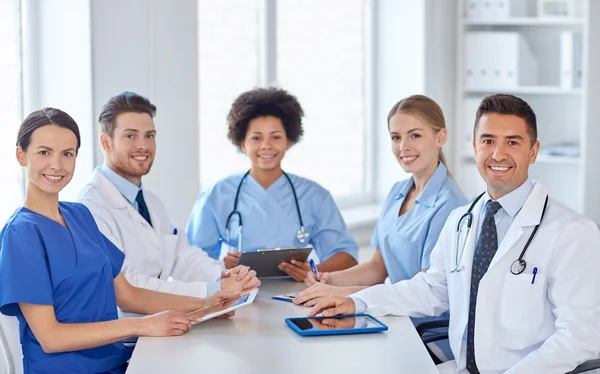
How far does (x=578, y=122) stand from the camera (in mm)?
4645

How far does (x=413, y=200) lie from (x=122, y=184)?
3.06 feet

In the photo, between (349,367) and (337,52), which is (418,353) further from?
(337,52)

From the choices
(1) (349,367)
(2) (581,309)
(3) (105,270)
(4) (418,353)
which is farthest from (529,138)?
(3) (105,270)

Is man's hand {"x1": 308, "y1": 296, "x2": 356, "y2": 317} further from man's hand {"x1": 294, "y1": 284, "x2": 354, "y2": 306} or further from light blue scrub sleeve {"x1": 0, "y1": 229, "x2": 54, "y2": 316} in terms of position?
light blue scrub sleeve {"x1": 0, "y1": 229, "x2": 54, "y2": 316}

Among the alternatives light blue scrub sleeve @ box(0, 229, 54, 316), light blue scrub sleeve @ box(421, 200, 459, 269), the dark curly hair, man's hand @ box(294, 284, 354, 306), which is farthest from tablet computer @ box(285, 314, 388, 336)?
the dark curly hair

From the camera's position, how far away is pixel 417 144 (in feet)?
9.13

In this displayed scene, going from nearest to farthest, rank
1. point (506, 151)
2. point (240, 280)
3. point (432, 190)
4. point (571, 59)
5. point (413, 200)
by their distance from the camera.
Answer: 1. point (506, 151)
2. point (240, 280)
3. point (432, 190)
4. point (413, 200)
5. point (571, 59)

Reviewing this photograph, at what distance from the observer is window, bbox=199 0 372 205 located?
4.02 meters

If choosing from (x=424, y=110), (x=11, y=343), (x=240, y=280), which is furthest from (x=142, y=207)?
(x=424, y=110)

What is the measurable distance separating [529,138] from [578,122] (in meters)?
2.60

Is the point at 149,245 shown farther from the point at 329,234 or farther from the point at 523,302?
the point at 523,302

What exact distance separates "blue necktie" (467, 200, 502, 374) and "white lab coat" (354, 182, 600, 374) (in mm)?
17

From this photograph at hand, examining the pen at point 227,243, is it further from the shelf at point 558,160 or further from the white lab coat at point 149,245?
the shelf at point 558,160

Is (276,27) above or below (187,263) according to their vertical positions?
above
